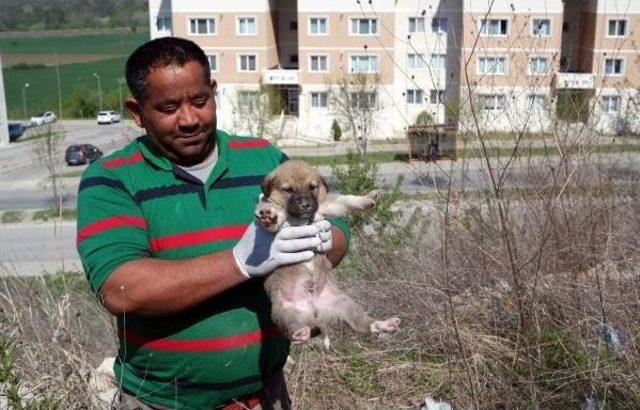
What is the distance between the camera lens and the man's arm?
90.7 inches

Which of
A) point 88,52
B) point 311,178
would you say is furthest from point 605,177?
point 88,52

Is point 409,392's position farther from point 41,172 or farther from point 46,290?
point 41,172

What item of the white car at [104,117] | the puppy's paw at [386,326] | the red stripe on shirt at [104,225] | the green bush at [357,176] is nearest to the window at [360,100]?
the white car at [104,117]

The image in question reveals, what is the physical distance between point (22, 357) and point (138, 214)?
1955mm

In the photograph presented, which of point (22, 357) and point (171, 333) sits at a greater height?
point (171, 333)

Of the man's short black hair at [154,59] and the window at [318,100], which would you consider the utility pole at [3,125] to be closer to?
the window at [318,100]

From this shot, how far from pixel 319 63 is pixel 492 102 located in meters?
37.4

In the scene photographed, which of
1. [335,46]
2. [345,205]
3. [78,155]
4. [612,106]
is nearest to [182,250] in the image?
[345,205]

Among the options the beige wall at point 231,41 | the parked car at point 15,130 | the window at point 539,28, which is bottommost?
the parked car at point 15,130

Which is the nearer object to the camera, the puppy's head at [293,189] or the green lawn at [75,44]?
the puppy's head at [293,189]

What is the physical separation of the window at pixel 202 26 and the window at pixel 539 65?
38.0 metres

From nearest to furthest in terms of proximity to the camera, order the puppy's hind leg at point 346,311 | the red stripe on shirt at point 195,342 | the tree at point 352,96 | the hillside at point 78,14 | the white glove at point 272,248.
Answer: the white glove at point 272,248 < the red stripe on shirt at point 195,342 < the puppy's hind leg at point 346,311 < the tree at point 352,96 < the hillside at point 78,14

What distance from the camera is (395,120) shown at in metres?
38.9

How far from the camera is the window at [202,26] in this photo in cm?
4125
